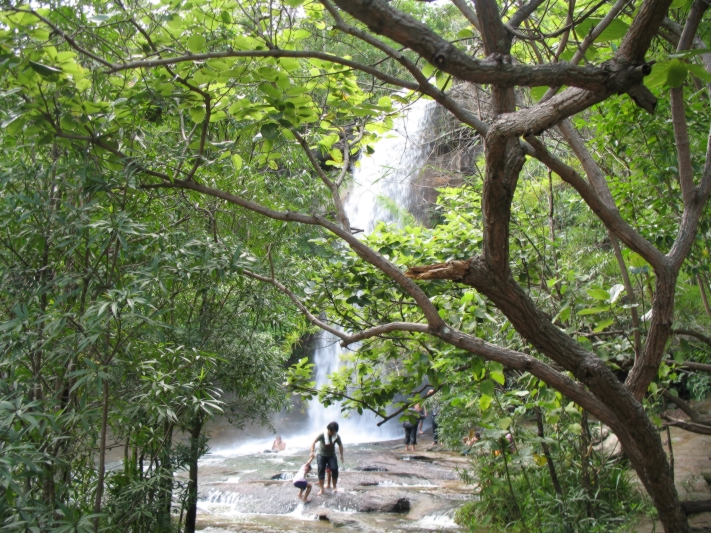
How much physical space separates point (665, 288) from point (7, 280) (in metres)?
3.25

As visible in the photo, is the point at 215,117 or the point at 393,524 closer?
the point at 215,117

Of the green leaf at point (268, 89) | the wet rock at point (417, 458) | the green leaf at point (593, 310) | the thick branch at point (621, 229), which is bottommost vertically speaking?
the wet rock at point (417, 458)

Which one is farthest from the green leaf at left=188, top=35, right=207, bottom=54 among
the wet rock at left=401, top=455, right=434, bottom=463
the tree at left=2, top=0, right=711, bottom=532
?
the wet rock at left=401, top=455, right=434, bottom=463

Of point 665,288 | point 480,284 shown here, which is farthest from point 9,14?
point 665,288

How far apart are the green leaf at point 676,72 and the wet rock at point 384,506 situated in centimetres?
711

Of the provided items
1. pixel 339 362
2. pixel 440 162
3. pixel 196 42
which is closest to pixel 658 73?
pixel 196 42

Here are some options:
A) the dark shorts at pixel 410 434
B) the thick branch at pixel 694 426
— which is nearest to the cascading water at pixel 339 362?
the dark shorts at pixel 410 434

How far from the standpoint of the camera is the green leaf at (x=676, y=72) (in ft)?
6.18

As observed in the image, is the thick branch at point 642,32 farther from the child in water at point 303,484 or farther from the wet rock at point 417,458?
the wet rock at point 417,458

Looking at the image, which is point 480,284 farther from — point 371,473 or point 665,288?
point 371,473

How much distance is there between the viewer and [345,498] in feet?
27.4

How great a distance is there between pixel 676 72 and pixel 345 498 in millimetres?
7567

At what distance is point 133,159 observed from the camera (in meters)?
2.99

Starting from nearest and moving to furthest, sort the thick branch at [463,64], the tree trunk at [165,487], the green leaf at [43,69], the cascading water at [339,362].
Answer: the thick branch at [463,64] → the green leaf at [43,69] → the tree trunk at [165,487] → the cascading water at [339,362]
